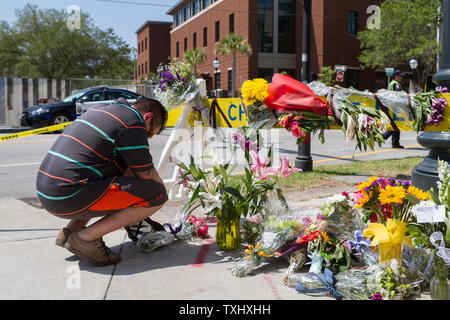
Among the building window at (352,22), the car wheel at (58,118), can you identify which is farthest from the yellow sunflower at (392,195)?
the building window at (352,22)

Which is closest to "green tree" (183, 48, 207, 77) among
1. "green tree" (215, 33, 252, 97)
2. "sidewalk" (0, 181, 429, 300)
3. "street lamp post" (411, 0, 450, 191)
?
"green tree" (215, 33, 252, 97)

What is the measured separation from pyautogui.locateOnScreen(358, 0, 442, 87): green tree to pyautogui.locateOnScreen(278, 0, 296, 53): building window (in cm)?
571

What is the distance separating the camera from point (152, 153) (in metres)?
10.5

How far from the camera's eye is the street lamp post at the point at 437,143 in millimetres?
4695

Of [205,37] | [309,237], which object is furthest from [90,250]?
[205,37]

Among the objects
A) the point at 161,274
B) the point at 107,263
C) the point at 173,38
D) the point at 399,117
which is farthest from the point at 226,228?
the point at 173,38

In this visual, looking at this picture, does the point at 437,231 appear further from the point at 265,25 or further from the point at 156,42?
the point at 156,42

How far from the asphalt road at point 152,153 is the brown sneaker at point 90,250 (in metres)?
1.86

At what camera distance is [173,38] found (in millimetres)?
55094

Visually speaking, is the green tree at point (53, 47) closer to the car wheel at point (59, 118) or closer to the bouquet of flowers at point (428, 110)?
the car wheel at point (59, 118)

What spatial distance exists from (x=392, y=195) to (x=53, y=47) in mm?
36665

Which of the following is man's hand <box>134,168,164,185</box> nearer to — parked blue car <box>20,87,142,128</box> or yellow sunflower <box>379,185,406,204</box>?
yellow sunflower <box>379,185,406,204</box>
